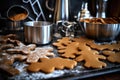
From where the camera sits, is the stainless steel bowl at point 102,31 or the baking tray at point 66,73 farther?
the stainless steel bowl at point 102,31

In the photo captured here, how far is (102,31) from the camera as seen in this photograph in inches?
33.6

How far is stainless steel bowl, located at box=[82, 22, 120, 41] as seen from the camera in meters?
0.84

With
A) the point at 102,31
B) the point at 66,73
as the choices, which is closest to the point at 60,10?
the point at 102,31

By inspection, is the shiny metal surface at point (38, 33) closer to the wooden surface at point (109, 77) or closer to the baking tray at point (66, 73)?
the baking tray at point (66, 73)

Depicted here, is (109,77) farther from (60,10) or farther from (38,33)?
(60,10)

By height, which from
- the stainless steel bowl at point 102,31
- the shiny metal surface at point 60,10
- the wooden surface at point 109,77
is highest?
the shiny metal surface at point 60,10

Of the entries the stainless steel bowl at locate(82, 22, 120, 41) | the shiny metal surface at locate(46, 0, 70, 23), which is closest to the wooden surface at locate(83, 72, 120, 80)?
the stainless steel bowl at locate(82, 22, 120, 41)

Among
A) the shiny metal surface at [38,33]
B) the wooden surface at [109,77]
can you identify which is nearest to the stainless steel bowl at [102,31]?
the shiny metal surface at [38,33]

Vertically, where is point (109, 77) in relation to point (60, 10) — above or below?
below

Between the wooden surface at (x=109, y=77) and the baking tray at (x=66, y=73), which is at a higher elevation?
the baking tray at (x=66, y=73)

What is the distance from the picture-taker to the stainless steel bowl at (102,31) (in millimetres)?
845

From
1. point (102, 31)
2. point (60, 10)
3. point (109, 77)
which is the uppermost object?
point (60, 10)

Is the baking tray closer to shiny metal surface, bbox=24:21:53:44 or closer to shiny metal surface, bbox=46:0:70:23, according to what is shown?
shiny metal surface, bbox=24:21:53:44

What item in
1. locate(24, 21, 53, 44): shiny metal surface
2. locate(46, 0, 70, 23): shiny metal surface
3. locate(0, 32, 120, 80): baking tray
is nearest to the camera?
locate(0, 32, 120, 80): baking tray
